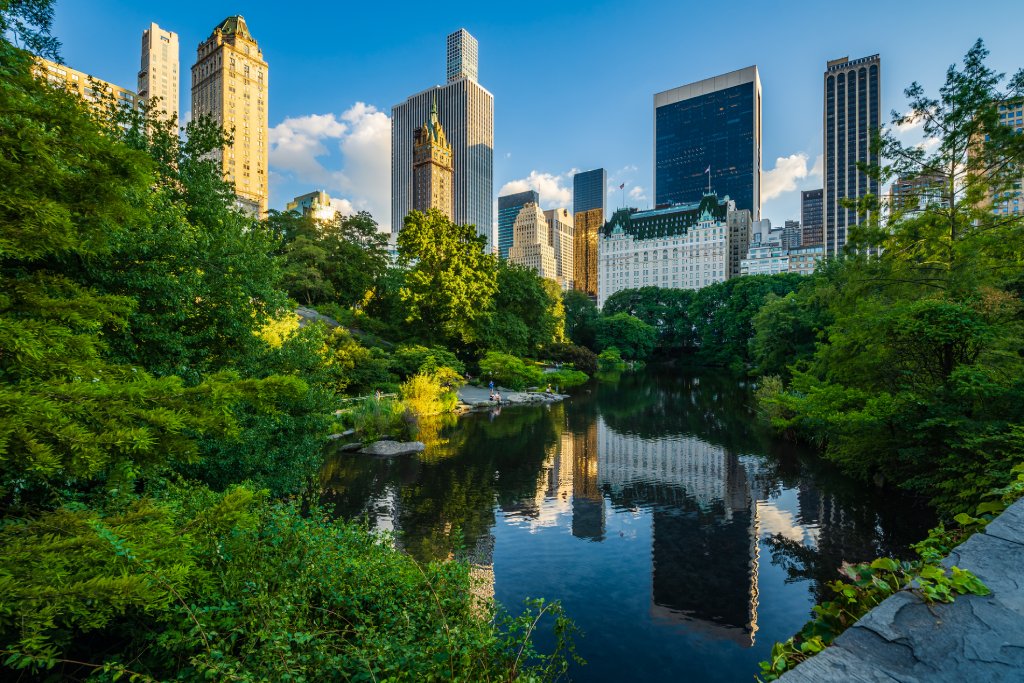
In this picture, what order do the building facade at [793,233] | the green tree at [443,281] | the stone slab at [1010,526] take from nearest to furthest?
1. the stone slab at [1010,526]
2. the green tree at [443,281]
3. the building facade at [793,233]

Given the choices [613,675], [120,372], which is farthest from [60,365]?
[613,675]

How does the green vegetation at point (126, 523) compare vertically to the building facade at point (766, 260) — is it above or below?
below

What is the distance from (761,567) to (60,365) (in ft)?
35.5

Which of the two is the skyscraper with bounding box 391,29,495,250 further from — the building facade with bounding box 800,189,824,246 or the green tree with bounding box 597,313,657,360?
the building facade with bounding box 800,189,824,246

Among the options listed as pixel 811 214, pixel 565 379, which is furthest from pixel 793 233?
pixel 565 379

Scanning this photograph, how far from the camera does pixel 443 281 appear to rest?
34781mm

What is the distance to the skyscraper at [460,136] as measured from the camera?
155375 mm

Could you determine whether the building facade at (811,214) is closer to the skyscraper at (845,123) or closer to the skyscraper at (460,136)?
the skyscraper at (845,123)

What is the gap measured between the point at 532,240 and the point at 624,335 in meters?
93.8

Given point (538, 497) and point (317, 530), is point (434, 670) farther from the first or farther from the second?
point (538, 497)

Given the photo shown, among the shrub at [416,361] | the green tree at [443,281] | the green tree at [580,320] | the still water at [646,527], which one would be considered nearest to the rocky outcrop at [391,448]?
the still water at [646,527]

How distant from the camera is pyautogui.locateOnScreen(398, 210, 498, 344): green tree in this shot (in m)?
35.0

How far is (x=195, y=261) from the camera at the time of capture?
10102mm

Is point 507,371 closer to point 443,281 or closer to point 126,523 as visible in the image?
point 443,281
